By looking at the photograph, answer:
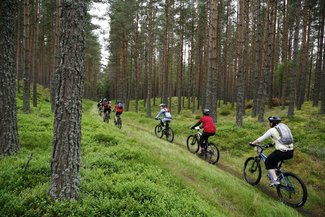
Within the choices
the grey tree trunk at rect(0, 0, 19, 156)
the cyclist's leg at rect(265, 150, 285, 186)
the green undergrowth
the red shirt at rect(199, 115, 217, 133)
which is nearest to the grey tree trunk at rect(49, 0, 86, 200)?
the green undergrowth

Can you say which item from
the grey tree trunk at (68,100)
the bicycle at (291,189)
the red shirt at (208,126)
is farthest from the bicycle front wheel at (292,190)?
the grey tree trunk at (68,100)

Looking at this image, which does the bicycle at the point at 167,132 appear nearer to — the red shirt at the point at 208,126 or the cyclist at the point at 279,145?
the red shirt at the point at 208,126

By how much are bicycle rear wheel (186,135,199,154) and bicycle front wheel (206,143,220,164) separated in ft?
3.84

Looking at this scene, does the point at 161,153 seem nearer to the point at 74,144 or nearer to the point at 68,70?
the point at 74,144

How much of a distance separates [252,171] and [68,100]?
23.5 feet

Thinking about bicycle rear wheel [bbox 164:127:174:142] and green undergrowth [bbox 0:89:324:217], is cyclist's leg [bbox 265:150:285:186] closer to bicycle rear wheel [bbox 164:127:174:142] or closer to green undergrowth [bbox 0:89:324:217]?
green undergrowth [bbox 0:89:324:217]

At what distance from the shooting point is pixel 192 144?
11.9 meters

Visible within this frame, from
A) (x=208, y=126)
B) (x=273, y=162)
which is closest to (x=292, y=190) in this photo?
(x=273, y=162)

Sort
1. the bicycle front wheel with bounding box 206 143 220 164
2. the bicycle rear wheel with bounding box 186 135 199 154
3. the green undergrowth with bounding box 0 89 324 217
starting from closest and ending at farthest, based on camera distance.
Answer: the green undergrowth with bounding box 0 89 324 217 → the bicycle front wheel with bounding box 206 143 220 164 → the bicycle rear wheel with bounding box 186 135 199 154

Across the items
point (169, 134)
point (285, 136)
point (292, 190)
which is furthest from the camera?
point (169, 134)

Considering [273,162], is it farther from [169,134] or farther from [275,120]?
[169,134]

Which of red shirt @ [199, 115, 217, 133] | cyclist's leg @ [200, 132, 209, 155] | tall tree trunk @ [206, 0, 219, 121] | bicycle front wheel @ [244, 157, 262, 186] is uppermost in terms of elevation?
tall tree trunk @ [206, 0, 219, 121]

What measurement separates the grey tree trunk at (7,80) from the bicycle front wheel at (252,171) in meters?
8.16

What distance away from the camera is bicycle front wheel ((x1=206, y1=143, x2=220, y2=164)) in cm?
1001
